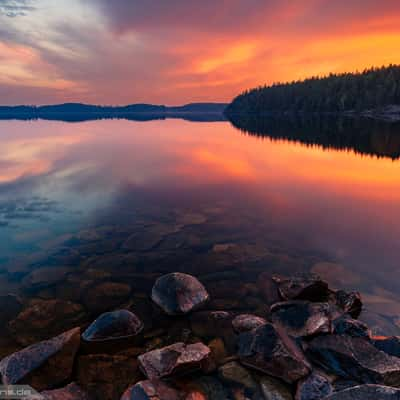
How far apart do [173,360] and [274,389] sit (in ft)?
7.45

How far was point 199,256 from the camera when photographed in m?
12.3

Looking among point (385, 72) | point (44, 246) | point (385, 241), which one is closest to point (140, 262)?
point (44, 246)

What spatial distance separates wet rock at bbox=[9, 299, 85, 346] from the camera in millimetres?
7867

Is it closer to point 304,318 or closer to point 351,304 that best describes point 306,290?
point 351,304

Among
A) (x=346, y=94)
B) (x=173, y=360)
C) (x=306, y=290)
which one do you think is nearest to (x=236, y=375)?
(x=173, y=360)

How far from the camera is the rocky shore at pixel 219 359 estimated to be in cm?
600

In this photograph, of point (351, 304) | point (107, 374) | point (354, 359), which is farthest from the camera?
point (351, 304)

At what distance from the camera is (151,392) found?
18.7 ft

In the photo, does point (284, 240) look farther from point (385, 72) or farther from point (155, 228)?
point (385, 72)

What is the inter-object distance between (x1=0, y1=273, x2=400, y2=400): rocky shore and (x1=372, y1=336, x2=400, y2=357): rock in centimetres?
2

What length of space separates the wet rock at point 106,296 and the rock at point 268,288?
4678 millimetres

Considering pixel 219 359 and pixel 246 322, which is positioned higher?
pixel 246 322

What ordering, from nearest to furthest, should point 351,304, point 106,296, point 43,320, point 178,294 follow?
point 43,320 < point 351,304 < point 178,294 < point 106,296

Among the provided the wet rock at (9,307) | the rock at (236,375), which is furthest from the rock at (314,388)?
the wet rock at (9,307)
